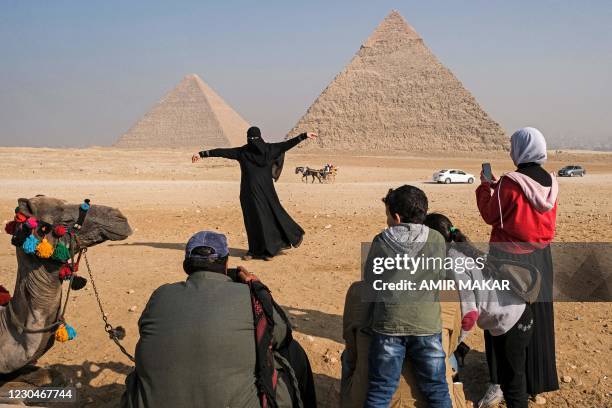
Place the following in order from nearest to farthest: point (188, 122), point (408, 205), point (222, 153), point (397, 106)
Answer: point (408, 205) → point (222, 153) → point (397, 106) → point (188, 122)

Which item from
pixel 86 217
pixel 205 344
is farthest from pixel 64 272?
pixel 205 344

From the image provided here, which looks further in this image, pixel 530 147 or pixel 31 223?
pixel 530 147

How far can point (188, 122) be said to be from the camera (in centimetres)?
15238

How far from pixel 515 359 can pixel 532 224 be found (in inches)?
28.1

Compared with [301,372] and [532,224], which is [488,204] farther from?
[301,372]

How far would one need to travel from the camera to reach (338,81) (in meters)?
149

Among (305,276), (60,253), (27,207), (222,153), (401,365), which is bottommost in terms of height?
(305,276)

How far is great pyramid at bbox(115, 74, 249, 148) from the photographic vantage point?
14475cm

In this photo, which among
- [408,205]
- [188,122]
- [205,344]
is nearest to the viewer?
[205,344]

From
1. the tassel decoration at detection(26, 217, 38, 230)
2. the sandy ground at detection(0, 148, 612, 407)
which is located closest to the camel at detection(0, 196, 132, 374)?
the tassel decoration at detection(26, 217, 38, 230)

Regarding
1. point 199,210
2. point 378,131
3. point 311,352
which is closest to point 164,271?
point 311,352

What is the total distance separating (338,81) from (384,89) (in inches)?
509

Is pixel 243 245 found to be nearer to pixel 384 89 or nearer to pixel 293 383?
pixel 293 383

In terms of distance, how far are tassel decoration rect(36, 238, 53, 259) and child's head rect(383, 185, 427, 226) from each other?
1717 millimetres
